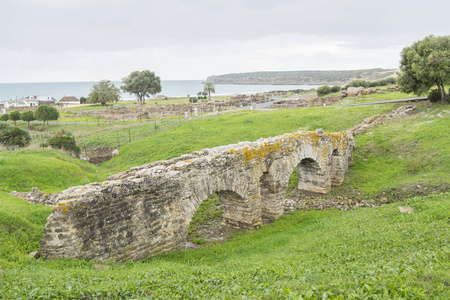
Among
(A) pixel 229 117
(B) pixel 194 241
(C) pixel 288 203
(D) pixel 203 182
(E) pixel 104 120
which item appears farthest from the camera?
(E) pixel 104 120

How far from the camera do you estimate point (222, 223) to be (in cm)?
1372

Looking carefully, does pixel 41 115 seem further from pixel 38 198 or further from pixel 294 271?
pixel 294 271

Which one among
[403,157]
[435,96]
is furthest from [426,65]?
[403,157]

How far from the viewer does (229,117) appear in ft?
110

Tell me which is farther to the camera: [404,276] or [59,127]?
[59,127]

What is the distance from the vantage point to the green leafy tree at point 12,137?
950 inches

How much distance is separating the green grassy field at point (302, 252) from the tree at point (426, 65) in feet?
16.6

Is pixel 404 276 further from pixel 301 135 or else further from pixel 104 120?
pixel 104 120

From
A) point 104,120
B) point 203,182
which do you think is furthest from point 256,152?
point 104,120

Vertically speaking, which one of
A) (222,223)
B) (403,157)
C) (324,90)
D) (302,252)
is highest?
(324,90)

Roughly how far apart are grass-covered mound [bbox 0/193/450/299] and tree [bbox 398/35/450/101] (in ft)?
57.5

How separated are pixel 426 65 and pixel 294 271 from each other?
2416 cm

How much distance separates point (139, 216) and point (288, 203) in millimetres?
9202

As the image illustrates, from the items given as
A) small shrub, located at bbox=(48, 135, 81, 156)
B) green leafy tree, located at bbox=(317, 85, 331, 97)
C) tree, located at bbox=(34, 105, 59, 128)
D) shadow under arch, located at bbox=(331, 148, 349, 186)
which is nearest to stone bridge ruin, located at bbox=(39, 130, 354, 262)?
shadow under arch, located at bbox=(331, 148, 349, 186)
